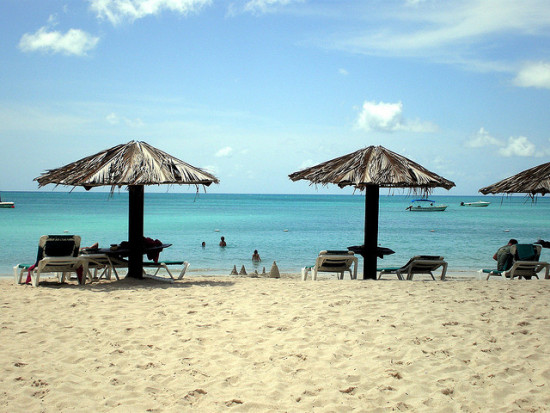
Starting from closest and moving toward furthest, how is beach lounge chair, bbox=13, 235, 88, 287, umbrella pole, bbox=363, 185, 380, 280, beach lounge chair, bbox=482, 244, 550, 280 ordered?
beach lounge chair, bbox=13, 235, 88, 287
umbrella pole, bbox=363, 185, 380, 280
beach lounge chair, bbox=482, 244, 550, 280

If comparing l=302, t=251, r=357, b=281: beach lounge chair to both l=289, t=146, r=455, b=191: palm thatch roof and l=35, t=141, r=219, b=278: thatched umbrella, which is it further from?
l=35, t=141, r=219, b=278: thatched umbrella

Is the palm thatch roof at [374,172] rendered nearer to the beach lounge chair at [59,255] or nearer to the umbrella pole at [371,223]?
the umbrella pole at [371,223]

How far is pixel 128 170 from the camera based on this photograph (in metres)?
7.68

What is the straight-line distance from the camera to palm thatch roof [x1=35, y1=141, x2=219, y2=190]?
7551mm

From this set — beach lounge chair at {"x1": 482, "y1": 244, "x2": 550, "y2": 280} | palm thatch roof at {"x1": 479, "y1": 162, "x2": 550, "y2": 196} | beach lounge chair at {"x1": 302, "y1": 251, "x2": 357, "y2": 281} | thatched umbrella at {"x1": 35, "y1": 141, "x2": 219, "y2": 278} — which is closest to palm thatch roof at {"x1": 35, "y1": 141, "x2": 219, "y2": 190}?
thatched umbrella at {"x1": 35, "y1": 141, "x2": 219, "y2": 278}

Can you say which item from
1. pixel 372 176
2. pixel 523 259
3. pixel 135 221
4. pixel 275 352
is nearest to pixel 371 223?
pixel 372 176

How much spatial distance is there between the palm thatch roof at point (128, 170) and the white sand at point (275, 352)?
1.85 metres

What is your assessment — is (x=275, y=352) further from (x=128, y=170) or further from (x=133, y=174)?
(x=128, y=170)

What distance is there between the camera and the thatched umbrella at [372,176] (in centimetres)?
839

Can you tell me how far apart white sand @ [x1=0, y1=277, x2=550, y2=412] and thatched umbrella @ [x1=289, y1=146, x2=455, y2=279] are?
214 cm

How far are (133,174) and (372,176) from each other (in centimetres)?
412

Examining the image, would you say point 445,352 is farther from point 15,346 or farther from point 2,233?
point 2,233

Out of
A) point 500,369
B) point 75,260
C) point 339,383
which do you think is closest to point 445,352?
point 500,369

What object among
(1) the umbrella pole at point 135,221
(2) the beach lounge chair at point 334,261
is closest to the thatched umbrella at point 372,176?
(2) the beach lounge chair at point 334,261
